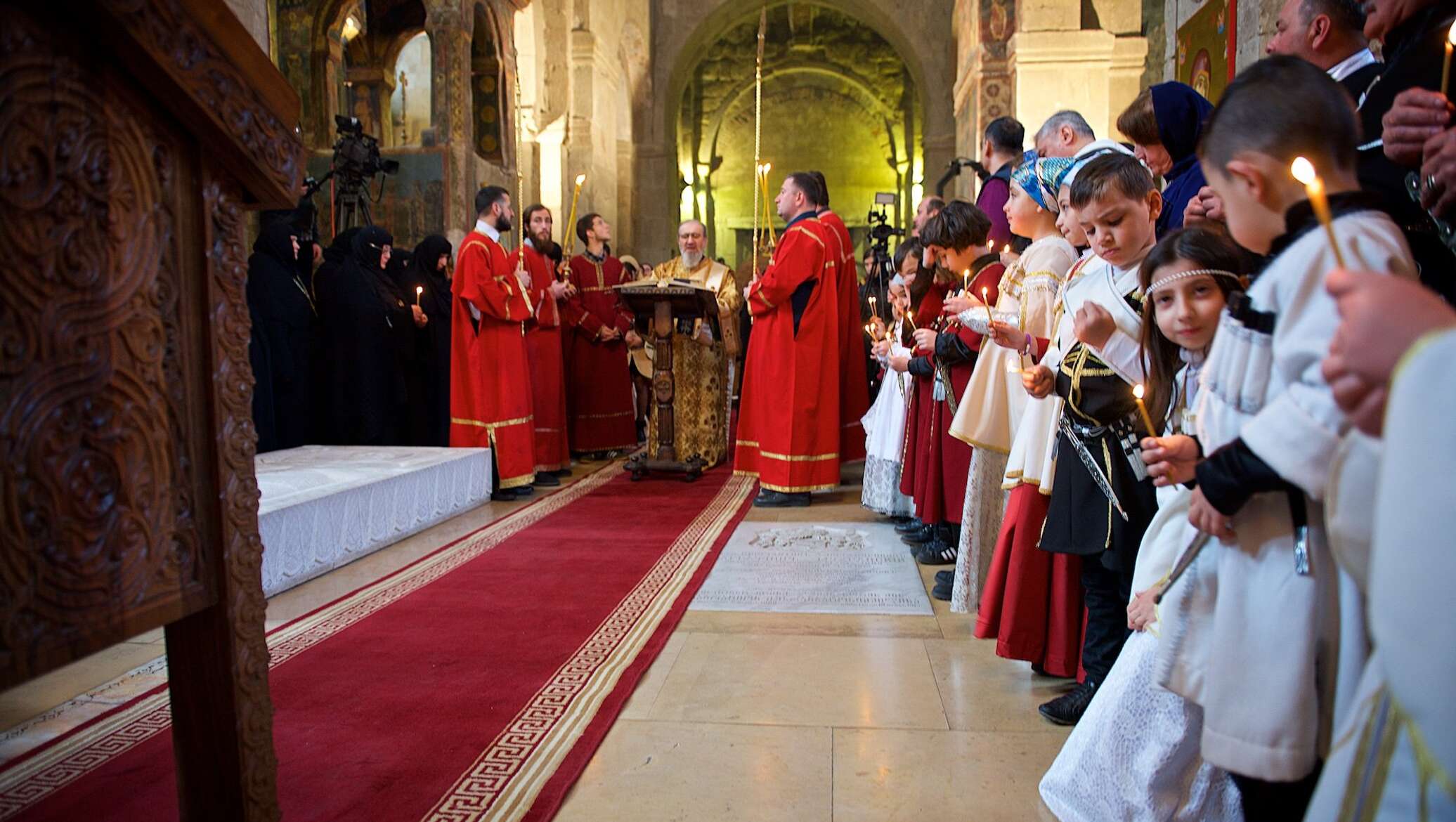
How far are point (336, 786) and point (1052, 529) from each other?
1.80m

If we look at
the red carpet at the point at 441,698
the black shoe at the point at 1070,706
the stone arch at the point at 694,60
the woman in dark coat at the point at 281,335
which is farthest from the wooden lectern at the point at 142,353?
the stone arch at the point at 694,60

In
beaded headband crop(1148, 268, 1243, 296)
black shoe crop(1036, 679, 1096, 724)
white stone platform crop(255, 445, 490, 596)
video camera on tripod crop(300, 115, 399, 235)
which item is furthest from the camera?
video camera on tripod crop(300, 115, 399, 235)

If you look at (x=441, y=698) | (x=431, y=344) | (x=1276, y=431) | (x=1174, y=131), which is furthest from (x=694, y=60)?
(x=1276, y=431)

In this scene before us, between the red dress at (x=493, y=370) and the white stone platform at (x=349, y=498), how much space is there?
27 centimetres

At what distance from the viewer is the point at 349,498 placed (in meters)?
4.22

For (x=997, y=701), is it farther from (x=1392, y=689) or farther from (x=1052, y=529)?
(x=1392, y=689)

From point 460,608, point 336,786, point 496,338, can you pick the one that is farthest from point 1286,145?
point 496,338

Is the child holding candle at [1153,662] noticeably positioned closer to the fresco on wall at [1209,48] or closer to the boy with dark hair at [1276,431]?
the boy with dark hair at [1276,431]

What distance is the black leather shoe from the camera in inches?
188

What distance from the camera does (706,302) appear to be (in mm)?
6734

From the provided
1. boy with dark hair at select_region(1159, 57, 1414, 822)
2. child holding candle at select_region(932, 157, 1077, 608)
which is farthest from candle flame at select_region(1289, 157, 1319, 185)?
child holding candle at select_region(932, 157, 1077, 608)

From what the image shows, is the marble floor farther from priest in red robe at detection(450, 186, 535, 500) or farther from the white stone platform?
priest in red robe at detection(450, 186, 535, 500)

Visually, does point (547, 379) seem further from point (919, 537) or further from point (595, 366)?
point (919, 537)

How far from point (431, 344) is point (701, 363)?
7.00 feet
